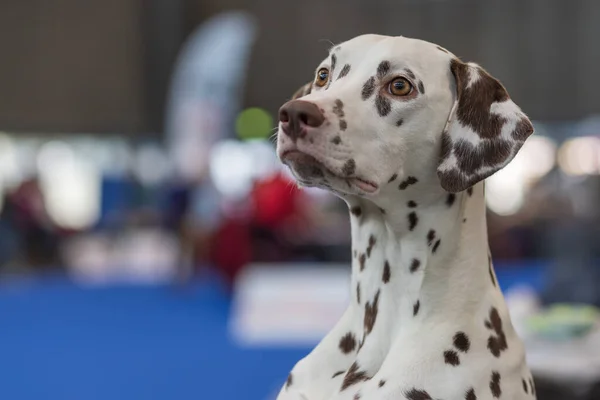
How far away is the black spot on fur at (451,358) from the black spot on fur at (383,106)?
32cm

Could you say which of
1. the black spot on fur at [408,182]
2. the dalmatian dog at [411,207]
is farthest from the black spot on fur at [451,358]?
the black spot on fur at [408,182]

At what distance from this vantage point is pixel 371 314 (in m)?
1.17

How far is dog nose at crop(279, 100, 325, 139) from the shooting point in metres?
1.01

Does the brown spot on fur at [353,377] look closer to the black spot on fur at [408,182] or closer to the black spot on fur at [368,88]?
the black spot on fur at [408,182]

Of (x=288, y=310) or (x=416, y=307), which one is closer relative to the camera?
(x=416, y=307)

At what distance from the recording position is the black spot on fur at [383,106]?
3.56 feet

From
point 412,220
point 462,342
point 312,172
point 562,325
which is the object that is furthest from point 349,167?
point 562,325

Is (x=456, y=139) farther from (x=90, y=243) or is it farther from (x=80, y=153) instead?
(x=80, y=153)

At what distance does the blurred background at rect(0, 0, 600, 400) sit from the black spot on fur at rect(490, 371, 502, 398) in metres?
0.87

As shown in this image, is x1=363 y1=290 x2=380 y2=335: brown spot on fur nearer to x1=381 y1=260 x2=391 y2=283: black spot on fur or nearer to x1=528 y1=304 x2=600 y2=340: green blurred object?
x1=381 y1=260 x2=391 y2=283: black spot on fur

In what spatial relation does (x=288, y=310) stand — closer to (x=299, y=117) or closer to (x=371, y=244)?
(x=371, y=244)

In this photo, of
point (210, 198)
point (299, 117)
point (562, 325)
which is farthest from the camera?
point (210, 198)

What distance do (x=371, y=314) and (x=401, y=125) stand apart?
0.28m

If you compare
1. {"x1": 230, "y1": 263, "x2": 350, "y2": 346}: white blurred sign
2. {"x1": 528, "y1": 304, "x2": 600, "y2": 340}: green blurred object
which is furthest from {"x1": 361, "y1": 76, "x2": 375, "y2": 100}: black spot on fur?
{"x1": 230, "y1": 263, "x2": 350, "y2": 346}: white blurred sign
